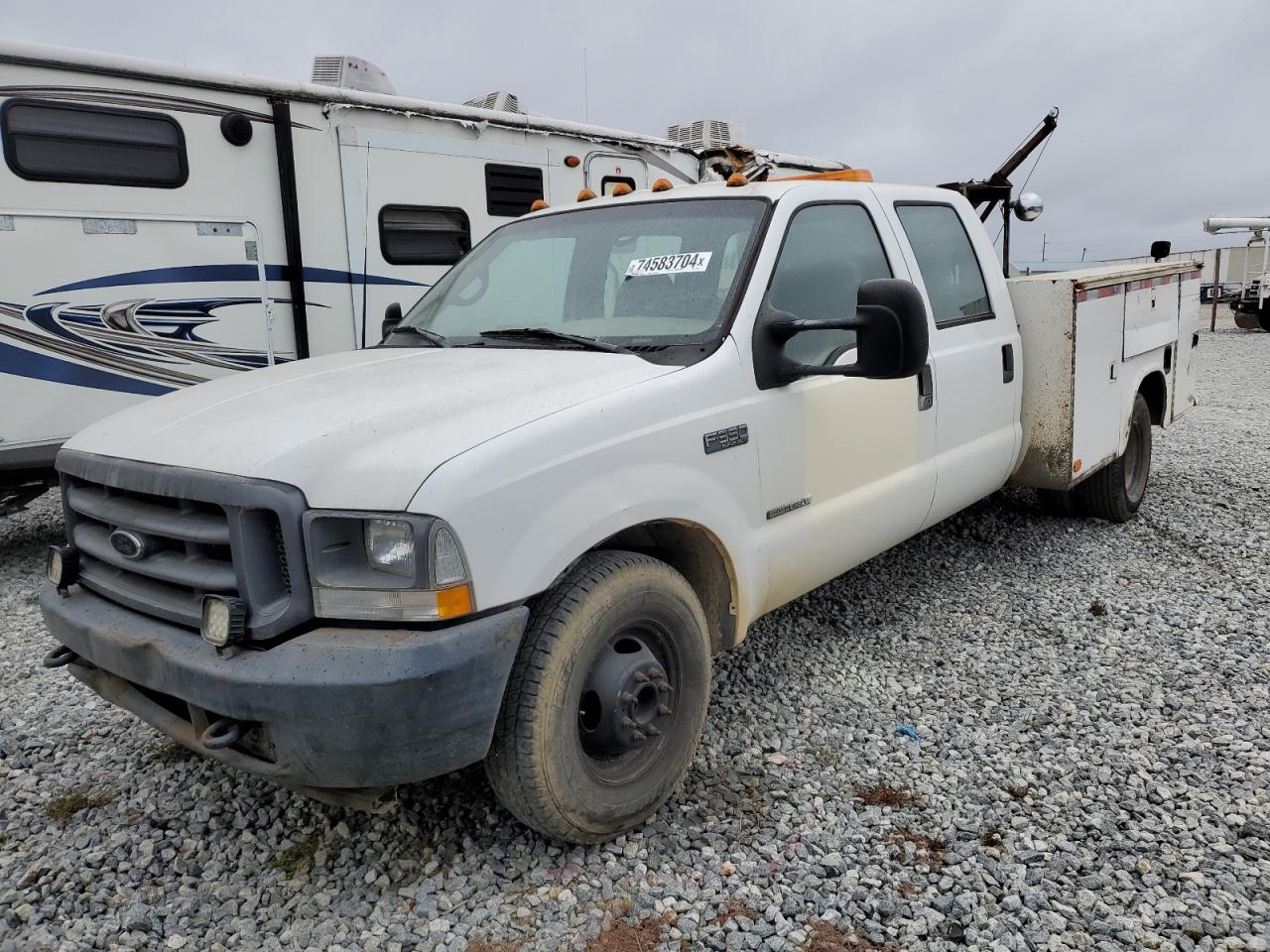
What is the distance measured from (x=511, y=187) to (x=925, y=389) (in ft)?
14.4

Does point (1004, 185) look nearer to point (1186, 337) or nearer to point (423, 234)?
point (1186, 337)

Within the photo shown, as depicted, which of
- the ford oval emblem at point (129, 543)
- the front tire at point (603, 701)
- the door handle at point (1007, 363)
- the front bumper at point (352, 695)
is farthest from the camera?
the door handle at point (1007, 363)

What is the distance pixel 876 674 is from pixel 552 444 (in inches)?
83.2

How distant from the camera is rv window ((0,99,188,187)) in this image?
5.33m

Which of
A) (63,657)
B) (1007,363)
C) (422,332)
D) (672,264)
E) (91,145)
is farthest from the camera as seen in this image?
(91,145)

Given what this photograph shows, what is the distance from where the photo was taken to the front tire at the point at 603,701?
2539mm

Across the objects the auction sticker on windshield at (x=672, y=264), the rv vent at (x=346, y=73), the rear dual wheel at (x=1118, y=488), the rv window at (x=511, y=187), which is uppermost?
the rv vent at (x=346, y=73)

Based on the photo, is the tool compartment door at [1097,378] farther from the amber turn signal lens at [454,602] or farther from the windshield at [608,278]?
the amber turn signal lens at [454,602]

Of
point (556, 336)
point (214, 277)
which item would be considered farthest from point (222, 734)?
point (214, 277)

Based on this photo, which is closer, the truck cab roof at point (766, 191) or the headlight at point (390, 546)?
the headlight at point (390, 546)

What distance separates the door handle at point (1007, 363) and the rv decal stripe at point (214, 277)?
165 inches

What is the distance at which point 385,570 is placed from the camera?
93.0 inches

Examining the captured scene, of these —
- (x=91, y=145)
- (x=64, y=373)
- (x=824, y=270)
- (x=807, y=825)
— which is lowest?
(x=807, y=825)

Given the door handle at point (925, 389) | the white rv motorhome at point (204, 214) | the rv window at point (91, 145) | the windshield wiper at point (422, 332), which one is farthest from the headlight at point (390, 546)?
the rv window at point (91, 145)
